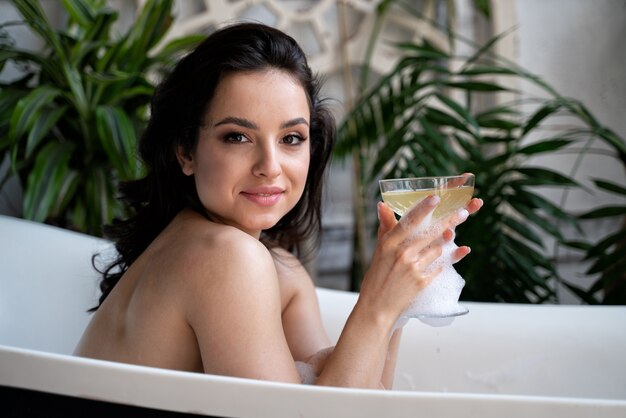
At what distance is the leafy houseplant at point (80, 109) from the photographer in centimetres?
204

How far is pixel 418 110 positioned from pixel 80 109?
2.85 feet

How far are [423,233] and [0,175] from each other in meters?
1.75

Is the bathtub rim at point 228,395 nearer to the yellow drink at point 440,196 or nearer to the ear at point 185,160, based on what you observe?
the yellow drink at point 440,196

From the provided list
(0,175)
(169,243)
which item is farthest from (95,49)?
(169,243)

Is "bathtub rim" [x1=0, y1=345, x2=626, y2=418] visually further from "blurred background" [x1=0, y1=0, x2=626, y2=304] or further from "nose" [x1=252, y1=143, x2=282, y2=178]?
"blurred background" [x1=0, y1=0, x2=626, y2=304]

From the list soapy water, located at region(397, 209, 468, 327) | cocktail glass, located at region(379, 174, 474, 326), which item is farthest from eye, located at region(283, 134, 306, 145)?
soapy water, located at region(397, 209, 468, 327)

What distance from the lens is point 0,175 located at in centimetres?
245

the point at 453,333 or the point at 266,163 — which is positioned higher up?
the point at 266,163

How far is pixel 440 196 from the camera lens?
3.57 ft

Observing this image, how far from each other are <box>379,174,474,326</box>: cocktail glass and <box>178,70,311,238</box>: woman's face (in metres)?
0.15

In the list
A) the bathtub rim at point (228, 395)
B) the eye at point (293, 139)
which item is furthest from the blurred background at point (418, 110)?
the bathtub rim at point (228, 395)

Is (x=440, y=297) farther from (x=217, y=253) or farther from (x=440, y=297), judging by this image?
(x=217, y=253)

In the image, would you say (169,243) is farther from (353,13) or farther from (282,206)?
(353,13)

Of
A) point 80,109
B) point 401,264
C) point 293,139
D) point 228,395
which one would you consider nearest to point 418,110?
point 80,109
